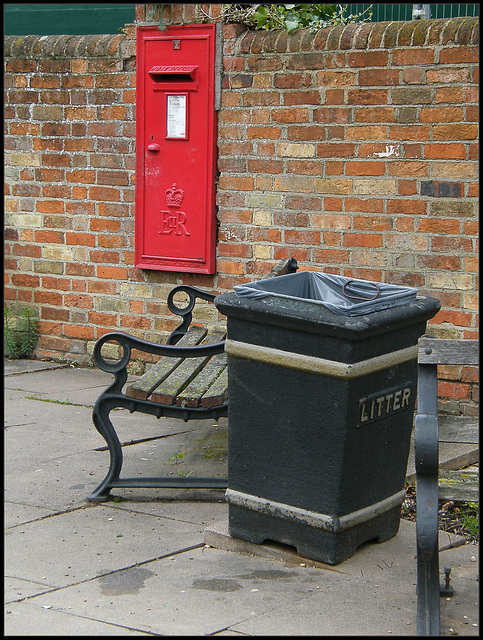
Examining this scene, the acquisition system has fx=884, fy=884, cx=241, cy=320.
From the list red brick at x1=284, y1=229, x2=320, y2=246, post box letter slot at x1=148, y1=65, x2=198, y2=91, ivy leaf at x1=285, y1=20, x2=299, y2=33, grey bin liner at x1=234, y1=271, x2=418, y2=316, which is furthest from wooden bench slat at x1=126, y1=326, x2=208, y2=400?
ivy leaf at x1=285, y1=20, x2=299, y2=33

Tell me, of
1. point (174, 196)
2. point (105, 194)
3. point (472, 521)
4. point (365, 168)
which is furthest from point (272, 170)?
point (472, 521)

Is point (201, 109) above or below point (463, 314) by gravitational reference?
above

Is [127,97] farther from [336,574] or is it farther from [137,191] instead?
[336,574]

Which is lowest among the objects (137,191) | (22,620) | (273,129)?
(22,620)

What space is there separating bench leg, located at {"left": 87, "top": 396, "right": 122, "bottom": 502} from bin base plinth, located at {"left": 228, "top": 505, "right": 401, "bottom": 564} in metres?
0.76

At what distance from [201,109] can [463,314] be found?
7.65ft

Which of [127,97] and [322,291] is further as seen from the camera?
[127,97]

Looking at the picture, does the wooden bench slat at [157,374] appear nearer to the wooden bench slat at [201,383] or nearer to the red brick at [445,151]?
the wooden bench slat at [201,383]

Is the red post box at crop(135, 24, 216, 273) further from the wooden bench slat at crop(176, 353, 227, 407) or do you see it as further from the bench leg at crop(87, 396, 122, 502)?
the bench leg at crop(87, 396, 122, 502)

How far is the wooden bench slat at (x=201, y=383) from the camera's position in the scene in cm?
415

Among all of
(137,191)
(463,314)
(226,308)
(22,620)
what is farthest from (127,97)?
(22,620)

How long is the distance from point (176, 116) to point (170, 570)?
3748 mm

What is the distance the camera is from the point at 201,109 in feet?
20.3

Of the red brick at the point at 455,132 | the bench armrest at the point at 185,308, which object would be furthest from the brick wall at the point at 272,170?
the bench armrest at the point at 185,308
